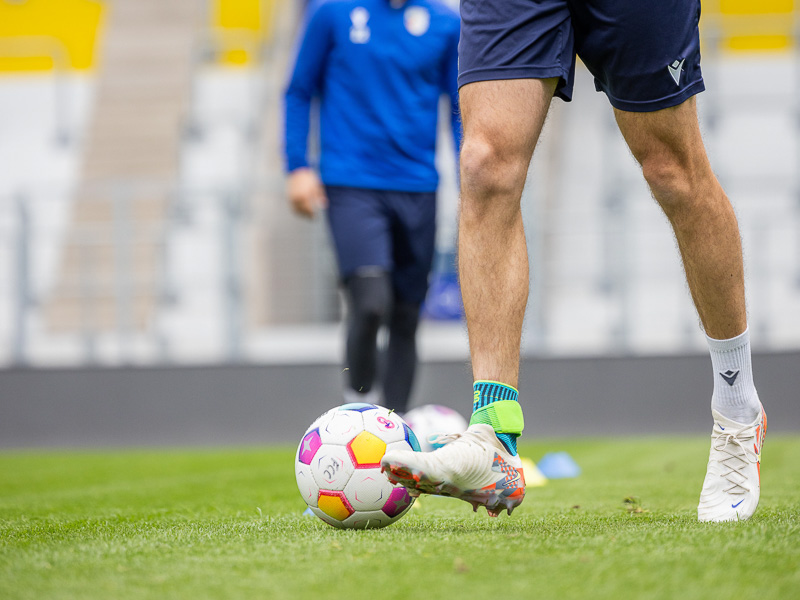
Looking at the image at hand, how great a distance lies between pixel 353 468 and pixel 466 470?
0.30m

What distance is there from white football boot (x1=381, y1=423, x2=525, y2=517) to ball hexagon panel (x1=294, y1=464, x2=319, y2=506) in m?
0.28

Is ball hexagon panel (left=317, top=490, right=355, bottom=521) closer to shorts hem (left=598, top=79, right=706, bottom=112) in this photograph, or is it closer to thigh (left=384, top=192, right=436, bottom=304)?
shorts hem (left=598, top=79, right=706, bottom=112)

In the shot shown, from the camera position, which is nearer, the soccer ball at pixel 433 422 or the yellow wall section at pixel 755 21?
the soccer ball at pixel 433 422

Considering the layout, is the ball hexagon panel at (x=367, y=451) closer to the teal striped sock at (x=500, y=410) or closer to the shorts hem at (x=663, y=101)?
the teal striped sock at (x=500, y=410)

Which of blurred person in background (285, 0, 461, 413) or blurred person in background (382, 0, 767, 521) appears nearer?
blurred person in background (382, 0, 767, 521)

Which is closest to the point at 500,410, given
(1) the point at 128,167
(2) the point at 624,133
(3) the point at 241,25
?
(2) the point at 624,133

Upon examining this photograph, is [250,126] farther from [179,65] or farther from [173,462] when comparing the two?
[173,462]

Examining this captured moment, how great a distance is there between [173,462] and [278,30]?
7.64m

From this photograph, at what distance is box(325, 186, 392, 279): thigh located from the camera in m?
3.04

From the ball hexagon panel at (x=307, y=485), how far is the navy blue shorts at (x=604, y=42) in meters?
0.84

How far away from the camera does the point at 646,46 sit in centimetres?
189

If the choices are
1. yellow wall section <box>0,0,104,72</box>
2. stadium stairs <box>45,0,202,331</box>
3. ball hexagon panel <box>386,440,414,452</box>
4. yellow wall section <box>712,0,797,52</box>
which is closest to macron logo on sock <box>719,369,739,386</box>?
ball hexagon panel <box>386,440,414,452</box>

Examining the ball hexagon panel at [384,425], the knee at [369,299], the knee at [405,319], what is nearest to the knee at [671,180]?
the ball hexagon panel at [384,425]

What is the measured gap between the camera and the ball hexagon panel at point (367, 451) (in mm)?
1922
